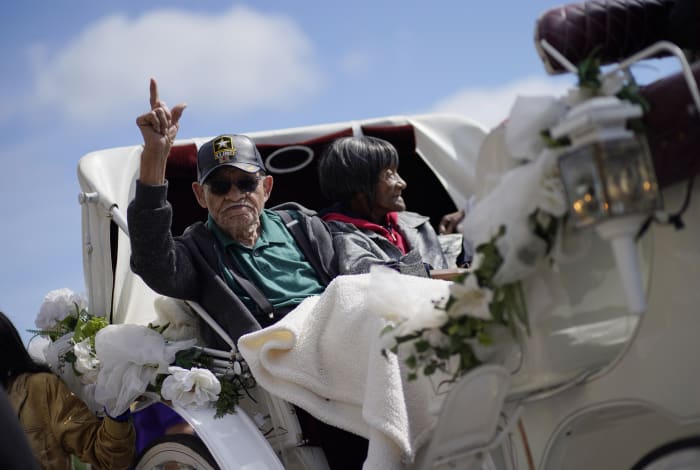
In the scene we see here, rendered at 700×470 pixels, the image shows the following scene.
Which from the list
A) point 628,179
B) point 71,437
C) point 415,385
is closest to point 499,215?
point 628,179

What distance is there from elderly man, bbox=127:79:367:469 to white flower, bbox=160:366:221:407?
214 mm

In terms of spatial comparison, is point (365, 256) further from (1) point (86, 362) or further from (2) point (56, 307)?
(2) point (56, 307)

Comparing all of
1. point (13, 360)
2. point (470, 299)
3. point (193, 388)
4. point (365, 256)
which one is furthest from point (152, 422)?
point (470, 299)

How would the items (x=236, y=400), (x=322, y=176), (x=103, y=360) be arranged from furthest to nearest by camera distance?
(x=322, y=176) → (x=103, y=360) → (x=236, y=400)

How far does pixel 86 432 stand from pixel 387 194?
1694mm

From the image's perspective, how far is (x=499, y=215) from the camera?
1.99 meters

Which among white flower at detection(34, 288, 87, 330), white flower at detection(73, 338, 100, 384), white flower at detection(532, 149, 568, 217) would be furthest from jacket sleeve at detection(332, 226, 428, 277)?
white flower at detection(532, 149, 568, 217)

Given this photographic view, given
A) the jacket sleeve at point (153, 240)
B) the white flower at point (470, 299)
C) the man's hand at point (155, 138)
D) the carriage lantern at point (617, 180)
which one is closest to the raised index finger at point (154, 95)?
the man's hand at point (155, 138)

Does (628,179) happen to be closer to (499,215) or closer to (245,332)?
(499,215)

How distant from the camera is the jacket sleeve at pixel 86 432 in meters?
3.53

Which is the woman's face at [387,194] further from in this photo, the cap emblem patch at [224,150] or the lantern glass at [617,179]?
the lantern glass at [617,179]

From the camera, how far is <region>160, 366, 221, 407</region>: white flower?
3.17 metres

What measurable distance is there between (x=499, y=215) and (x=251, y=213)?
6.22 feet

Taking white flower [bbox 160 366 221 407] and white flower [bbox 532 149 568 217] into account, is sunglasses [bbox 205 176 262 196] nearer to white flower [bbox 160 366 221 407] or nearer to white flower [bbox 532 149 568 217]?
white flower [bbox 160 366 221 407]
